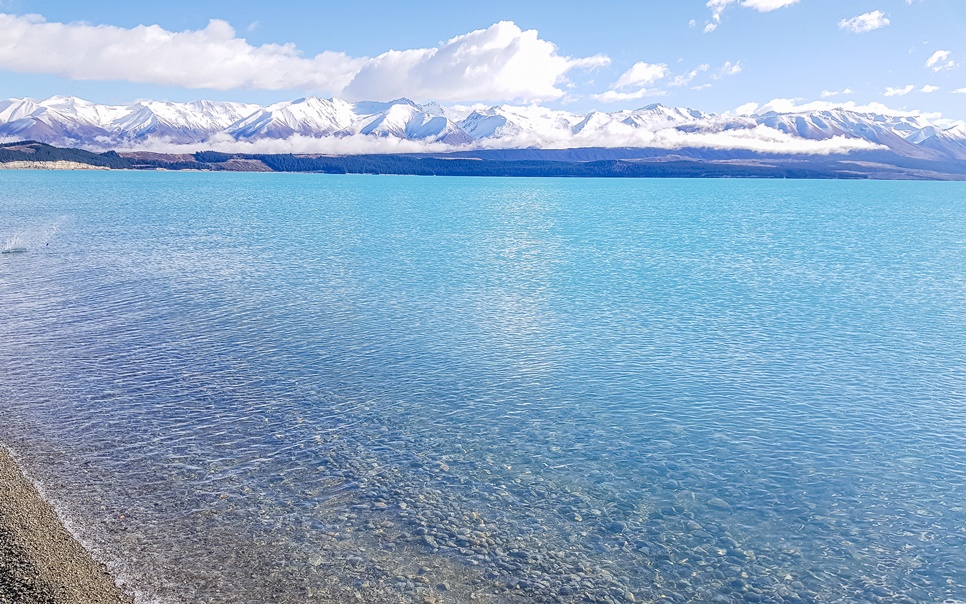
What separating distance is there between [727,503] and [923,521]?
4.54m

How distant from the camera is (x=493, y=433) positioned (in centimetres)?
2220

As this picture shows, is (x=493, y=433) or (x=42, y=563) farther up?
(x=42, y=563)

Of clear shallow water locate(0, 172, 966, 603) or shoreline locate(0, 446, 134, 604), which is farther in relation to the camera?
clear shallow water locate(0, 172, 966, 603)

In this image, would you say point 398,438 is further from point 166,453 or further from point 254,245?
point 254,245

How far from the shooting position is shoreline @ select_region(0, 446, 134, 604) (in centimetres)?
1219

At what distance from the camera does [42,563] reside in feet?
43.3

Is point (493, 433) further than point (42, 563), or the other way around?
point (493, 433)

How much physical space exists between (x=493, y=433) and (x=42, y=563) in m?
12.4

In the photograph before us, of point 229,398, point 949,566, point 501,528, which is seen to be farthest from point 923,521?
point 229,398

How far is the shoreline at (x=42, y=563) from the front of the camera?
40.0 ft

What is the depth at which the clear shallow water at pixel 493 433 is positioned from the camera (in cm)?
1490

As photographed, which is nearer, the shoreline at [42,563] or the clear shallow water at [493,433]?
the shoreline at [42,563]

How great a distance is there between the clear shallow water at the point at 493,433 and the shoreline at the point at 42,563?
1.88ft

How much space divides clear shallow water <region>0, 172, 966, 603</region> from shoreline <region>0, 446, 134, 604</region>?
22.6 inches
